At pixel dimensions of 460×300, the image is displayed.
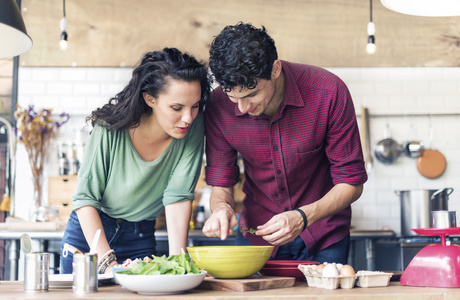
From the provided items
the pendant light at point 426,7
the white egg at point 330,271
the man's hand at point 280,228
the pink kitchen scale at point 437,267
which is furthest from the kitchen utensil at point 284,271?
the pendant light at point 426,7

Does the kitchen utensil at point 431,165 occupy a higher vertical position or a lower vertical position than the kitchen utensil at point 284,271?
higher

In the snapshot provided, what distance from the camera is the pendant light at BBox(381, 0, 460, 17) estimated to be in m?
2.09

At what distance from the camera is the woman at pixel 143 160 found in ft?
7.48

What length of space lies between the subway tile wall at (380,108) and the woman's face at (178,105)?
3219mm

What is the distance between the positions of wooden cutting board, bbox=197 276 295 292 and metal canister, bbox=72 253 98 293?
32cm

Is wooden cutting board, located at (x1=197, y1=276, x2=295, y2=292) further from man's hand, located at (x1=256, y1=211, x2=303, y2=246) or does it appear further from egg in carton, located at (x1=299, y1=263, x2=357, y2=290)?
man's hand, located at (x1=256, y1=211, x2=303, y2=246)

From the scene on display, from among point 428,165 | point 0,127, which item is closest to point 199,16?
point 0,127

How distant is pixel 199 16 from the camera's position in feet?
18.0

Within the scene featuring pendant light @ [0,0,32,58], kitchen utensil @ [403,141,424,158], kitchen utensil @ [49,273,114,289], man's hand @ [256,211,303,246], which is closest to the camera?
kitchen utensil @ [49,273,114,289]

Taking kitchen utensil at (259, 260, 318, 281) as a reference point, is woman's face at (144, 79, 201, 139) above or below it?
above

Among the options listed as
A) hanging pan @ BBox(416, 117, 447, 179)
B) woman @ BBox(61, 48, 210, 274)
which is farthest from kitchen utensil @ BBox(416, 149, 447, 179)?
woman @ BBox(61, 48, 210, 274)

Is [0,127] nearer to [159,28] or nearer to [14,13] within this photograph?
[159,28]

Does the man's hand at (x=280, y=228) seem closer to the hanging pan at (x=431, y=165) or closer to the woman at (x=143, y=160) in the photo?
the woman at (x=143, y=160)

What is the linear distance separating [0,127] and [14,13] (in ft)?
11.4
